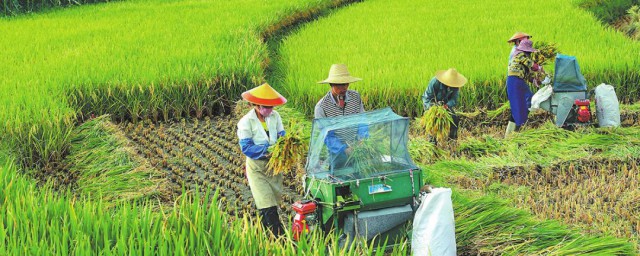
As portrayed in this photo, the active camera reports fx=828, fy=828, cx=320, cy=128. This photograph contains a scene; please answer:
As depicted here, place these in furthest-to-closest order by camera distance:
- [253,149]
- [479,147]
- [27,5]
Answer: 1. [27,5]
2. [479,147]
3. [253,149]

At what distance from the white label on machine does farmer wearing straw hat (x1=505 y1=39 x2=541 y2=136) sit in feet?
9.56

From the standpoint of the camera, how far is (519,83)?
6.54 m

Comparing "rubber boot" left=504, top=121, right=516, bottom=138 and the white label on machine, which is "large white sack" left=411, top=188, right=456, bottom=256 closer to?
the white label on machine

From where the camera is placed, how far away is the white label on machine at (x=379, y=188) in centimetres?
392

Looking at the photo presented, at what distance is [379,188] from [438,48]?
573 cm

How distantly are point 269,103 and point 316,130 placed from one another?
0.30m

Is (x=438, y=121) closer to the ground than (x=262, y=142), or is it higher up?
closer to the ground

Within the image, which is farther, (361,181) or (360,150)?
(360,150)

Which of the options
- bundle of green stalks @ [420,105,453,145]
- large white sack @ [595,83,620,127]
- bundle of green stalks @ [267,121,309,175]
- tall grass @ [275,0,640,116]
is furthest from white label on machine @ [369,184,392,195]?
tall grass @ [275,0,640,116]

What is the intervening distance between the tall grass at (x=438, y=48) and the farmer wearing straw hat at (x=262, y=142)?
3028mm

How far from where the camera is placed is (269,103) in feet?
14.2

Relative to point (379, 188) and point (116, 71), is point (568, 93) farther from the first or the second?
point (116, 71)

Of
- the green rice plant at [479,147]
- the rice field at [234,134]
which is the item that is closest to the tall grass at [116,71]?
the rice field at [234,134]

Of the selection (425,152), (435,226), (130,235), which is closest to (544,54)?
(425,152)
